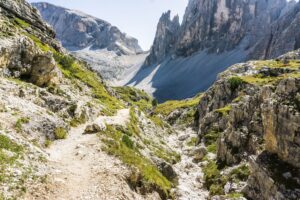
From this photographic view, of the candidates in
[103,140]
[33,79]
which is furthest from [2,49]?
[103,140]

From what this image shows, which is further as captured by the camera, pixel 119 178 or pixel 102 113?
pixel 102 113

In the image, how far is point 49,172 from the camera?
94.3 feet

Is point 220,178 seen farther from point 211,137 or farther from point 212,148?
point 211,137

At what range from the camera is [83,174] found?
30500mm

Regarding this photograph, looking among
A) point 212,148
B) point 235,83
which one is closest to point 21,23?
point 235,83

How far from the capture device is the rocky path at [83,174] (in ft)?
88.1

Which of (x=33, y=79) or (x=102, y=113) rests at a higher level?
(x=33, y=79)

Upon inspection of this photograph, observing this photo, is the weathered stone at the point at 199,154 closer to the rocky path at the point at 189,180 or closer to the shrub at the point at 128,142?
the rocky path at the point at 189,180

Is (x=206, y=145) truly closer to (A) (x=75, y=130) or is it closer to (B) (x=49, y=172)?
(A) (x=75, y=130)

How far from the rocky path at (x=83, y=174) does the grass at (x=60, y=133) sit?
870 mm

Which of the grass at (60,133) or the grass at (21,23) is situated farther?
the grass at (21,23)

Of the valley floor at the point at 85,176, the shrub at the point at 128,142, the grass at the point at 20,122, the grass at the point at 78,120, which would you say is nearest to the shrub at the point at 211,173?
the valley floor at the point at 85,176

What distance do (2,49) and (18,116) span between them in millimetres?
16837

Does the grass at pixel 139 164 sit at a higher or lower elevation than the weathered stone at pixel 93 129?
lower
